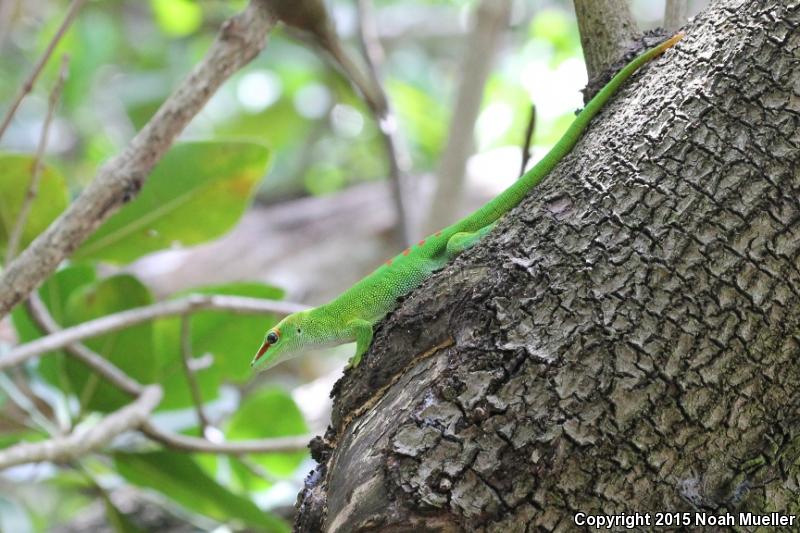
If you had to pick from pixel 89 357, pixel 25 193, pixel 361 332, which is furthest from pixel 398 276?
pixel 25 193

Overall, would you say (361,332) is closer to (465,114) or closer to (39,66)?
(39,66)

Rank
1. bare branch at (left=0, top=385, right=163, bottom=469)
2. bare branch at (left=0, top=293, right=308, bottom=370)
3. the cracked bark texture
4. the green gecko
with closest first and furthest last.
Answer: the cracked bark texture
the green gecko
bare branch at (left=0, top=385, right=163, bottom=469)
bare branch at (left=0, top=293, right=308, bottom=370)

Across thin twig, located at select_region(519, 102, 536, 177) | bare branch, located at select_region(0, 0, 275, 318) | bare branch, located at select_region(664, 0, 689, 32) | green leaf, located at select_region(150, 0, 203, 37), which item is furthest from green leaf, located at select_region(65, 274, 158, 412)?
green leaf, located at select_region(150, 0, 203, 37)

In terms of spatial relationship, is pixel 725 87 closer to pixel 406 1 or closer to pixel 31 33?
pixel 406 1

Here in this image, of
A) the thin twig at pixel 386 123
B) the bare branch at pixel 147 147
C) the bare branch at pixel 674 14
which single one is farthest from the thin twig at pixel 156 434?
the bare branch at pixel 674 14

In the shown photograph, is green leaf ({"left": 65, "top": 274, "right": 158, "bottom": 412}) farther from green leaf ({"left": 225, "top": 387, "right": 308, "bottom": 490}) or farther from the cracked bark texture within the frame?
the cracked bark texture

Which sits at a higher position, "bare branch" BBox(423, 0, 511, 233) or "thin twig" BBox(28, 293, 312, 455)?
"bare branch" BBox(423, 0, 511, 233)
